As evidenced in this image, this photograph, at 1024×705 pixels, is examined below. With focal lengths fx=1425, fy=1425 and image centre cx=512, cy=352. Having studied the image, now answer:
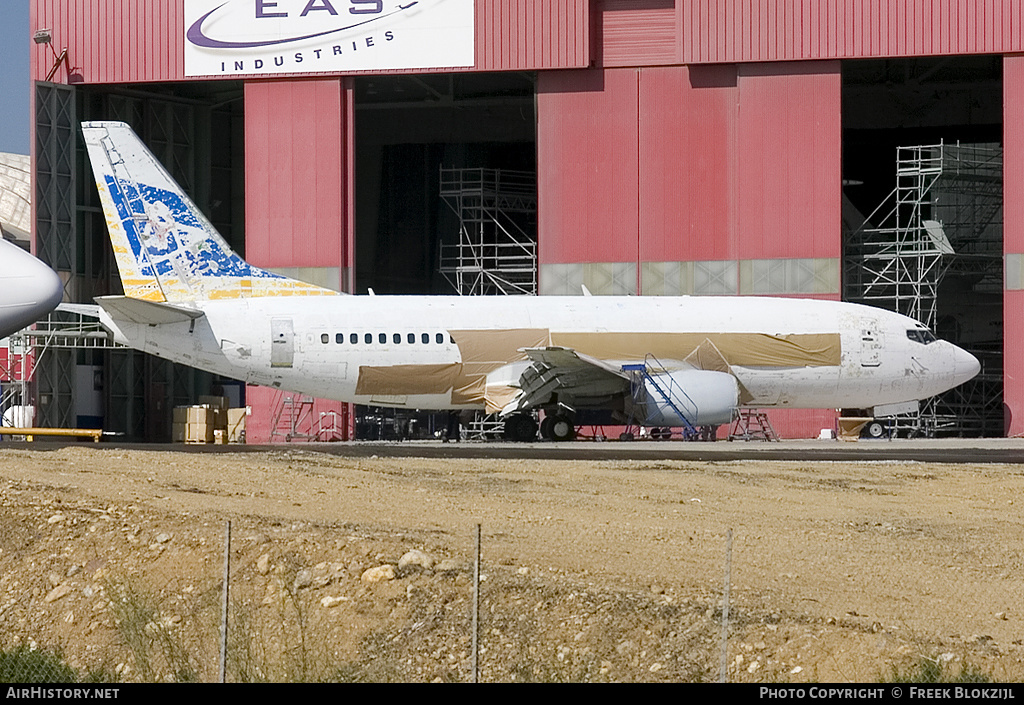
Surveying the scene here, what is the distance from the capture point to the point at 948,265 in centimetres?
4856

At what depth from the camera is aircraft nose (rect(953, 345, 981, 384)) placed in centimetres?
3819

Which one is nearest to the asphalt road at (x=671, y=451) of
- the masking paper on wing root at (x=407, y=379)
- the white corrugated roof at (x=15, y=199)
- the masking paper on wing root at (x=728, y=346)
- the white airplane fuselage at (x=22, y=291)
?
the masking paper on wing root at (x=407, y=379)

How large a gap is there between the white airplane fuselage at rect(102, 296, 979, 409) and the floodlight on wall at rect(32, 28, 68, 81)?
15435 millimetres

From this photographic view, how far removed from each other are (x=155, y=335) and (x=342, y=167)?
1276 centimetres

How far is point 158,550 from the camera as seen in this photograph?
1644 centimetres

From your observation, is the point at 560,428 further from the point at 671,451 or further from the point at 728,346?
the point at 671,451

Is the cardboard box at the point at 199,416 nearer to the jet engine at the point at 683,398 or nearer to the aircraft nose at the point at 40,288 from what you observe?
the jet engine at the point at 683,398

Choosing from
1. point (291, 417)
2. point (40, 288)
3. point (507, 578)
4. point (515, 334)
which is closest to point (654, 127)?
point (515, 334)

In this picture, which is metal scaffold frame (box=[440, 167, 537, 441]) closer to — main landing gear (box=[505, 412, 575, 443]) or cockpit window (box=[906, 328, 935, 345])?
main landing gear (box=[505, 412, 575, 443])

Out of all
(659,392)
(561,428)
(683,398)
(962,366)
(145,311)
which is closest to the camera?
(145,311)

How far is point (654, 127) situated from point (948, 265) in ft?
39.9

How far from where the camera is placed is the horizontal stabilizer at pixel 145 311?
32531 mm
